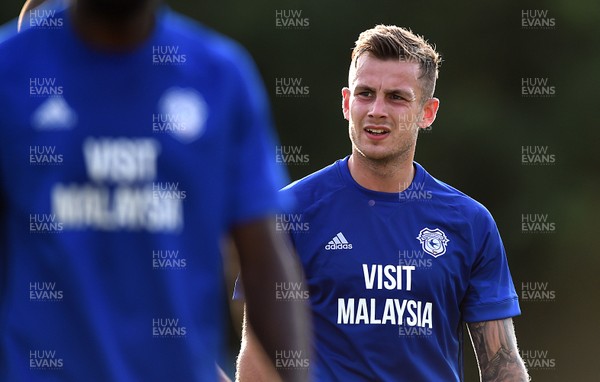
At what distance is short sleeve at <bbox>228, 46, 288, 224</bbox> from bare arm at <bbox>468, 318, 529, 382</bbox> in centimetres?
323

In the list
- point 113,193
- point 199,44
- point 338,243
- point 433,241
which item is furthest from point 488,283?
point 113,193

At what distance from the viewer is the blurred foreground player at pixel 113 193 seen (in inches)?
78.1

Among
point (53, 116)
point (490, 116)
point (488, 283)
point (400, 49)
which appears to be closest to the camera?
point (53, 116)

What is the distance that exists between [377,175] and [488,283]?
0.63m

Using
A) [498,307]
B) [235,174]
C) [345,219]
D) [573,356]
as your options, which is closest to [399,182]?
[345,219]

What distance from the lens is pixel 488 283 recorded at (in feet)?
17.2

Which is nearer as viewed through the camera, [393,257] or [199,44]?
[199,44]

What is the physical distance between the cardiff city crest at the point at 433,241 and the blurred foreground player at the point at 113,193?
322 centimetres

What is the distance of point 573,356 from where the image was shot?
15.8 m

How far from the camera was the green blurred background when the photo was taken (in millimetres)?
16516

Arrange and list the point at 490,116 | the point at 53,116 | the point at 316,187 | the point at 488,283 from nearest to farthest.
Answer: the point at 53,116
the point at 488,283
the point at 316,187
the point at 490,116

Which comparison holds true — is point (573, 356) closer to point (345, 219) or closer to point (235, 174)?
point (345, 219)

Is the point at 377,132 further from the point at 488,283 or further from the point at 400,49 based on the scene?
the point at 488,283

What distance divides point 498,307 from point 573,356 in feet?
35.9
